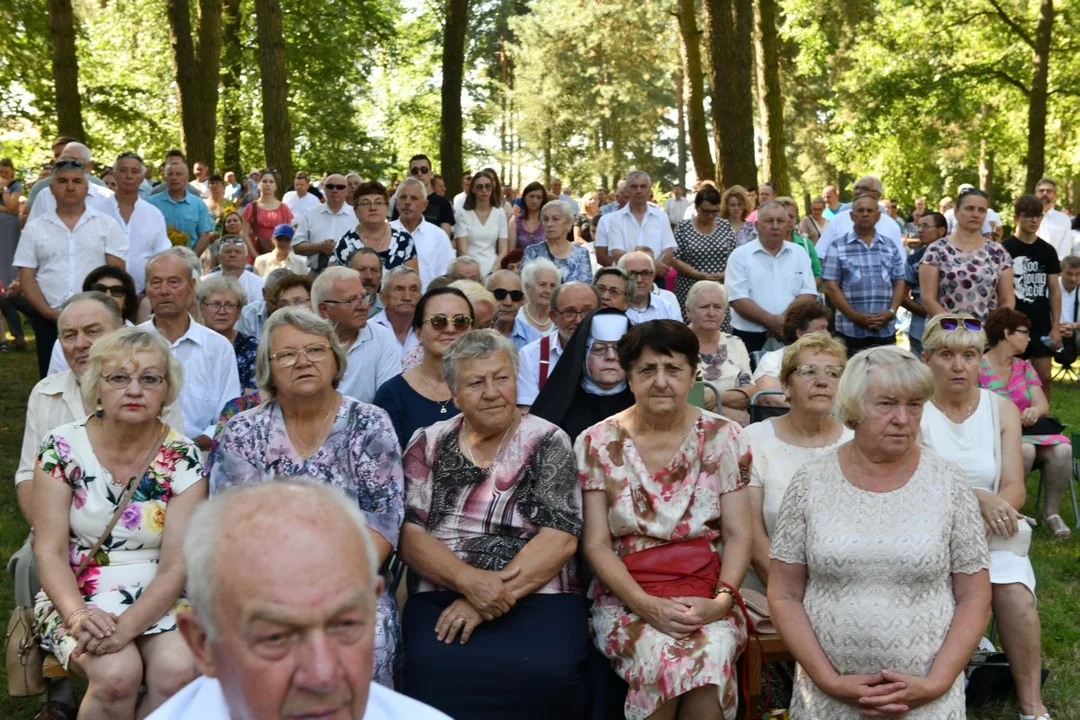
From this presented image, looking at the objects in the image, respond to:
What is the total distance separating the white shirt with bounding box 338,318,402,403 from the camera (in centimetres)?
641

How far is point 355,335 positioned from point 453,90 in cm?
1098

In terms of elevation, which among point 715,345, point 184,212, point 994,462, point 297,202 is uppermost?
point 297,202

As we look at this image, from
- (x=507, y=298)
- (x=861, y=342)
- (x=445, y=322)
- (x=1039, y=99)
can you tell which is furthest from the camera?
(x=1039, y=99)

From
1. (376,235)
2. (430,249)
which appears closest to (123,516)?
(376,235)

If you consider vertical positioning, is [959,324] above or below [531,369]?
above

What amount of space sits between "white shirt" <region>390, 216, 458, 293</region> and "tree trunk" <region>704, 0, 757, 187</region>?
6.26 m

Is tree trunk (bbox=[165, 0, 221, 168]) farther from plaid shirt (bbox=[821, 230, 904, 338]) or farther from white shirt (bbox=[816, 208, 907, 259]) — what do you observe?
plaid shirt (bbox=[821, 230, 904, 338])

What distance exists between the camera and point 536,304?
25.1ft

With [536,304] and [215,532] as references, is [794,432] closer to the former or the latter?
[536,304]

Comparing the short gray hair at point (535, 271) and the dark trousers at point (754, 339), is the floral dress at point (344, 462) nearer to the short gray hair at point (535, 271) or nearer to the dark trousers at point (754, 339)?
the short gray hair at point (535, 271)

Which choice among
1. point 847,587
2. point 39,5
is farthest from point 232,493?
point 39,5

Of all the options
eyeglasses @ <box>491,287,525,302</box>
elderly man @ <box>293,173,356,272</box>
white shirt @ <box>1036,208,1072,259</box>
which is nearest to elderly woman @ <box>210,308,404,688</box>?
eyeglasses @ <box>491,287,525,302</box>

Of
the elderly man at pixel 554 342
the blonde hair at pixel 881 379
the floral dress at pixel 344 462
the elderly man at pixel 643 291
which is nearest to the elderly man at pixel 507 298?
the elderly man at pixel 643 291

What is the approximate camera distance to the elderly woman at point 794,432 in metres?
4.93
